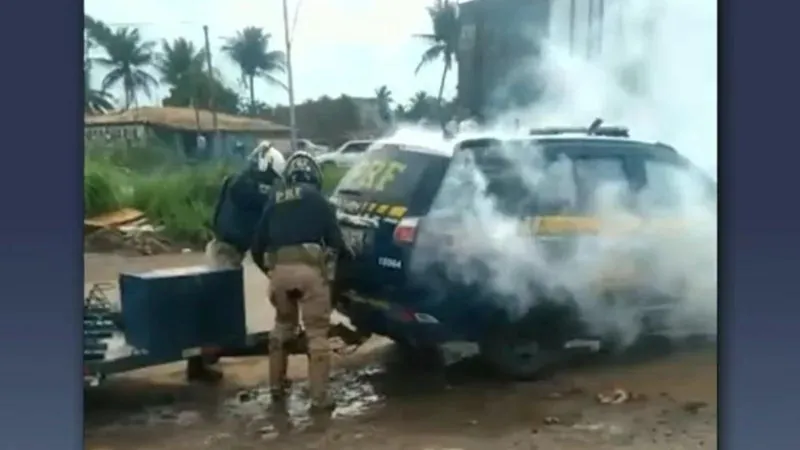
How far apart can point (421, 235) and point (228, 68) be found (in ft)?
1.49

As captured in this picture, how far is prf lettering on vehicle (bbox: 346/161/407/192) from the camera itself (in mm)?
1964

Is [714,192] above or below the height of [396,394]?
above

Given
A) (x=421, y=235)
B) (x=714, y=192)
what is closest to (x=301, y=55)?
(x=421, y=235)

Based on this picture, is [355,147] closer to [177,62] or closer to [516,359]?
[177,62]

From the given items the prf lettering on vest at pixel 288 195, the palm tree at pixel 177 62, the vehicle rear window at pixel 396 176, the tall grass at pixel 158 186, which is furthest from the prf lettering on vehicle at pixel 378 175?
the palm tree at pixel 177 62

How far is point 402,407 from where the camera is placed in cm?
196

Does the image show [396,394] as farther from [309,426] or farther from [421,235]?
[421,235]

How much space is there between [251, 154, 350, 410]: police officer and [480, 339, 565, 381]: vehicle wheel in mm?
294

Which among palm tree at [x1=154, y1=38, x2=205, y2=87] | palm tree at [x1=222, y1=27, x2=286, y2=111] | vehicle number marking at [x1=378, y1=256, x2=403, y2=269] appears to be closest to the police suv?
vehicle number marking at [x1=378, y1=256, x2=403, y2=269]

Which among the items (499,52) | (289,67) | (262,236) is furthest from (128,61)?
(499,52)

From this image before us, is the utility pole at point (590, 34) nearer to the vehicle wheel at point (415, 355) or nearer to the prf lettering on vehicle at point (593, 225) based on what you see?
the prf lettering on vehicle at point (593, 225)

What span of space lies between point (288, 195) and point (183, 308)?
273mm

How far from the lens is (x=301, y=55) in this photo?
1.95m

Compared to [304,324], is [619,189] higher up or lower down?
higher up
